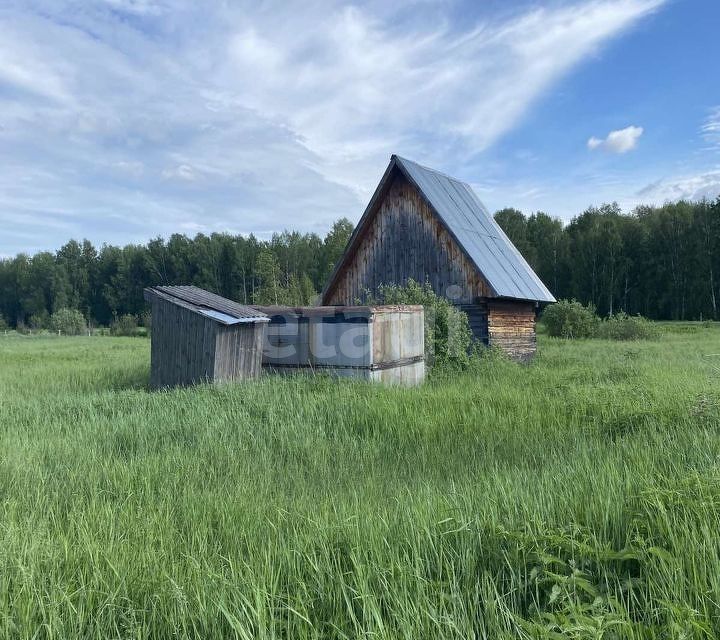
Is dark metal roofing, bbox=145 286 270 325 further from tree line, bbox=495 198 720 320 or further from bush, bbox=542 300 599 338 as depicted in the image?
tree line, bbox=495 198 720 320

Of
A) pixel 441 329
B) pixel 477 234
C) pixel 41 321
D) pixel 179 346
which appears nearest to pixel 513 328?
pixel 477 234

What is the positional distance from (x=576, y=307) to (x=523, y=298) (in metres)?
17.7

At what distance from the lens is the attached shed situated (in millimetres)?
11672

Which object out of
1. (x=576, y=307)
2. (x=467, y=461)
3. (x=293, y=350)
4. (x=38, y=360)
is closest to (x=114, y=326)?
(x=38, y=360)

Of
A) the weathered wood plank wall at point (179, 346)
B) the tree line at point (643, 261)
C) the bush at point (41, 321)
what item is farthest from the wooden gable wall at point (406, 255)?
the bush at point (41, 321)

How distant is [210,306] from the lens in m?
12.5

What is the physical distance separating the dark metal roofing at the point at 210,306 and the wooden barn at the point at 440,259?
5.11 metres

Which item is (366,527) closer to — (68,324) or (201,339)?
(201,339)

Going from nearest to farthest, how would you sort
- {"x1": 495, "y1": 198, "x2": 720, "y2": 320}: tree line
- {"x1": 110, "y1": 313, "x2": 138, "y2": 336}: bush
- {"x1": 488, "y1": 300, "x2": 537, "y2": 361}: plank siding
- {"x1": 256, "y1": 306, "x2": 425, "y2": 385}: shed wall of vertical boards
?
1. {"x1": 256, "y1": 306, "x2": 425, "y2": 385}: shed wall of vertical boards
2. {"x1": 488, "y1": 300, "x2": 537, "y2": 361}: plank siding
3. {"x1": 495, "y1": 198, "x2": 720, "y2": 320}: tree line
4. {"x1": 110, "y1": 313, "x2": 138, "y2": 336}: bush

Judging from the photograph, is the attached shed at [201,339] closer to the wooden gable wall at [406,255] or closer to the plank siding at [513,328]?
the wooden gable wall at [406,255]

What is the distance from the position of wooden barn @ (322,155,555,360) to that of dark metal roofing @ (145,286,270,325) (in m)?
5.11

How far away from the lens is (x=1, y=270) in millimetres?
91375

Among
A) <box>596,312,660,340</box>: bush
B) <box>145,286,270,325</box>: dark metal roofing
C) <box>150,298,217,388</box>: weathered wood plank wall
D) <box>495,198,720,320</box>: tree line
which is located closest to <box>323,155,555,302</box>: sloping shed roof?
<box>145,286,270,325</box>: dark metal roofing

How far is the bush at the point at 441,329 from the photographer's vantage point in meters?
14.2
